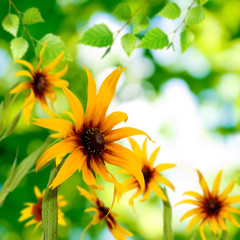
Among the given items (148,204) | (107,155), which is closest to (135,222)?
(148,204)

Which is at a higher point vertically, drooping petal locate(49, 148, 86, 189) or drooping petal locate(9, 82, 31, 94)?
drooping petal locate(9, 82, 31, 94)

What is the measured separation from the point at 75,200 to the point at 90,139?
1.50 m

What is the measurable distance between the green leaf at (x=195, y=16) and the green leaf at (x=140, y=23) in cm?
6

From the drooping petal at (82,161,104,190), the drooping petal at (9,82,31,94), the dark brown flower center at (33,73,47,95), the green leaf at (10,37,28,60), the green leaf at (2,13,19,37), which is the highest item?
the green leaf at (2,13,19,37)

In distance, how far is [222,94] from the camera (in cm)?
206

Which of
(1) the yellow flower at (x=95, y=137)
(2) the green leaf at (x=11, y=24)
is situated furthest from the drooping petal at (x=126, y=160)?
(2) the green leaf at (x=11, y=24)

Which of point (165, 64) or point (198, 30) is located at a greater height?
point (198, 30)

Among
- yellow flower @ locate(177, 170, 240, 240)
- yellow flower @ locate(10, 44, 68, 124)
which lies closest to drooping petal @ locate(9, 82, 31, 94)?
yellow flower @ locate(10, 44, 68, 124)

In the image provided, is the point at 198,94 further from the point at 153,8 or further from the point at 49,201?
the point at 49,201

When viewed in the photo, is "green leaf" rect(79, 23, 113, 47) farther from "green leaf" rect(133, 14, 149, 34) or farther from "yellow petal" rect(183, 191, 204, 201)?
"yellow petal" rect(183, 191, 204, 201)

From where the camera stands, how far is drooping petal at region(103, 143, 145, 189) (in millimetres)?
282

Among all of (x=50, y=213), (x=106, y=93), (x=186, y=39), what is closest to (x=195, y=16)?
(x=186, y=39)

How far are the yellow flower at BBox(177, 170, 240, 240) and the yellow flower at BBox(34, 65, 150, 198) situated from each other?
158 millimetres

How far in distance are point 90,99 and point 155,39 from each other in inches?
6.0
